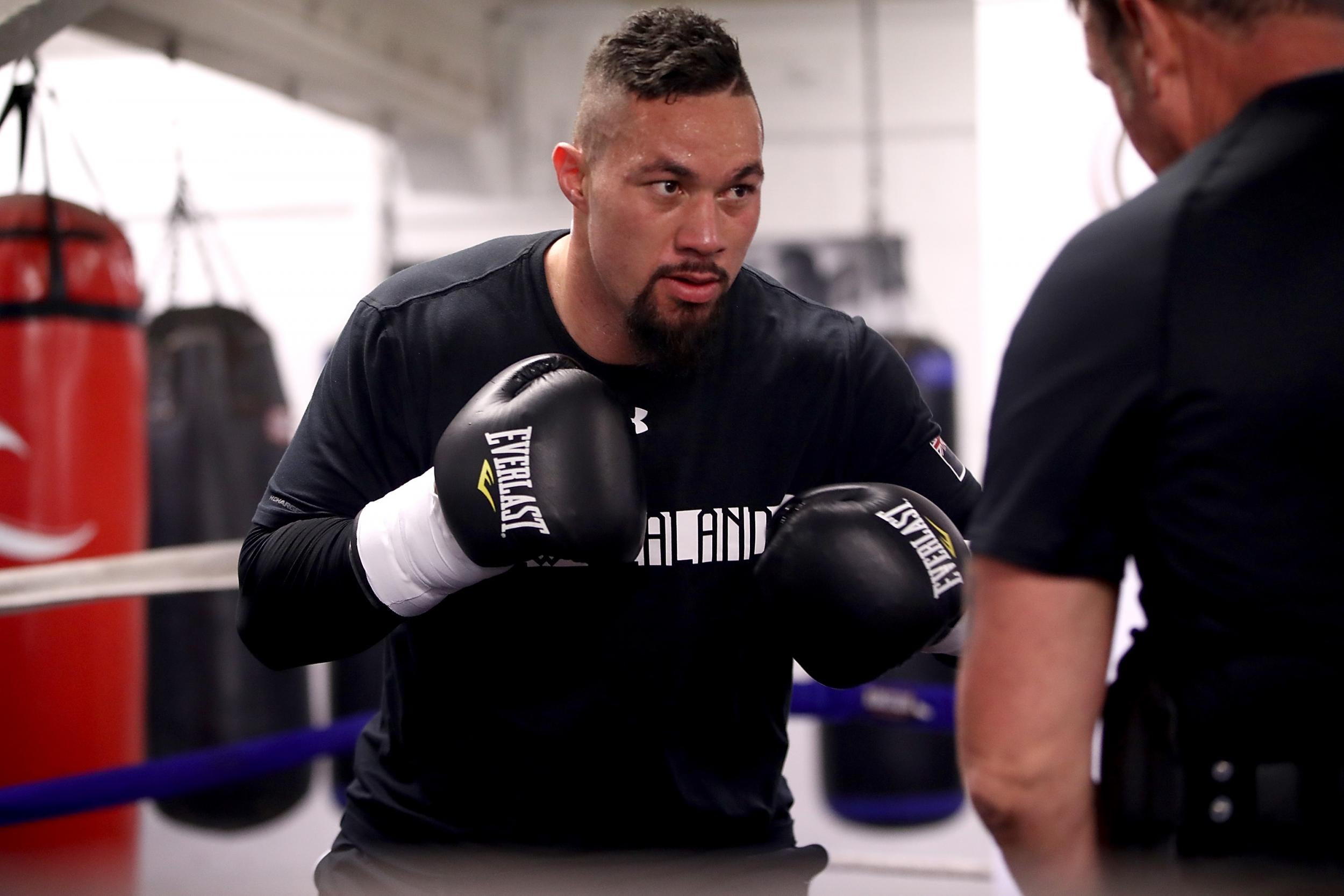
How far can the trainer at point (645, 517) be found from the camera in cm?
120

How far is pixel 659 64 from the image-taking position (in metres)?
1.21

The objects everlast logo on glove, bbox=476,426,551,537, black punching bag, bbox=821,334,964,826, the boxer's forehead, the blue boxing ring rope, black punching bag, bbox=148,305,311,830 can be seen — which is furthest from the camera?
black punching bag, bbox=821,334,964,826

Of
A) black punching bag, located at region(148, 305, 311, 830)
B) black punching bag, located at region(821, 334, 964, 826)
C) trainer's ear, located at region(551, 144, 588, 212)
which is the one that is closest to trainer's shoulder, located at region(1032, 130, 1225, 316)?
trainer's ear, located at region(551, 144, 588, 212)

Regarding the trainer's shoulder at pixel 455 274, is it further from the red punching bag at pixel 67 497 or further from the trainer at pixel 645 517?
the red punching bag at pixel 67 497

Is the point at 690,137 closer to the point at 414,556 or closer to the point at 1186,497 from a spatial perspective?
the point at 414,556

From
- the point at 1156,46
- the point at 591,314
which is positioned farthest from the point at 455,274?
the point at 1156,46

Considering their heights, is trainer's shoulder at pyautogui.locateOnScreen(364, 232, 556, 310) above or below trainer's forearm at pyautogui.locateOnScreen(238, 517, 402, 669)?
above

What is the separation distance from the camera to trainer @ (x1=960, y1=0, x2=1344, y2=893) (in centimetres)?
66

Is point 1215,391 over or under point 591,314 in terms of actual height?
under

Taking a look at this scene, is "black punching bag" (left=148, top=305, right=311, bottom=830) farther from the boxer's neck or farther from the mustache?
the mustache

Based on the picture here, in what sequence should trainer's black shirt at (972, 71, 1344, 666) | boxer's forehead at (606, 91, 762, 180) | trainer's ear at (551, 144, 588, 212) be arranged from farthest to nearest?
trainer's ear at (551, 144, 588, 212) → boxer's forehead at (606, 91, 762, 180) → trainer's black shirt at (972, 71, 1344, 666)

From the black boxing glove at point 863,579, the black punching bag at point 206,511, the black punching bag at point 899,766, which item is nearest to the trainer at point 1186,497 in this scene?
the black boxing glove at point 863,579

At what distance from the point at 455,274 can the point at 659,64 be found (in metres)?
0.32

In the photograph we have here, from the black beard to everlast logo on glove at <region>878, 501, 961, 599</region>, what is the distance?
265 millimetres
